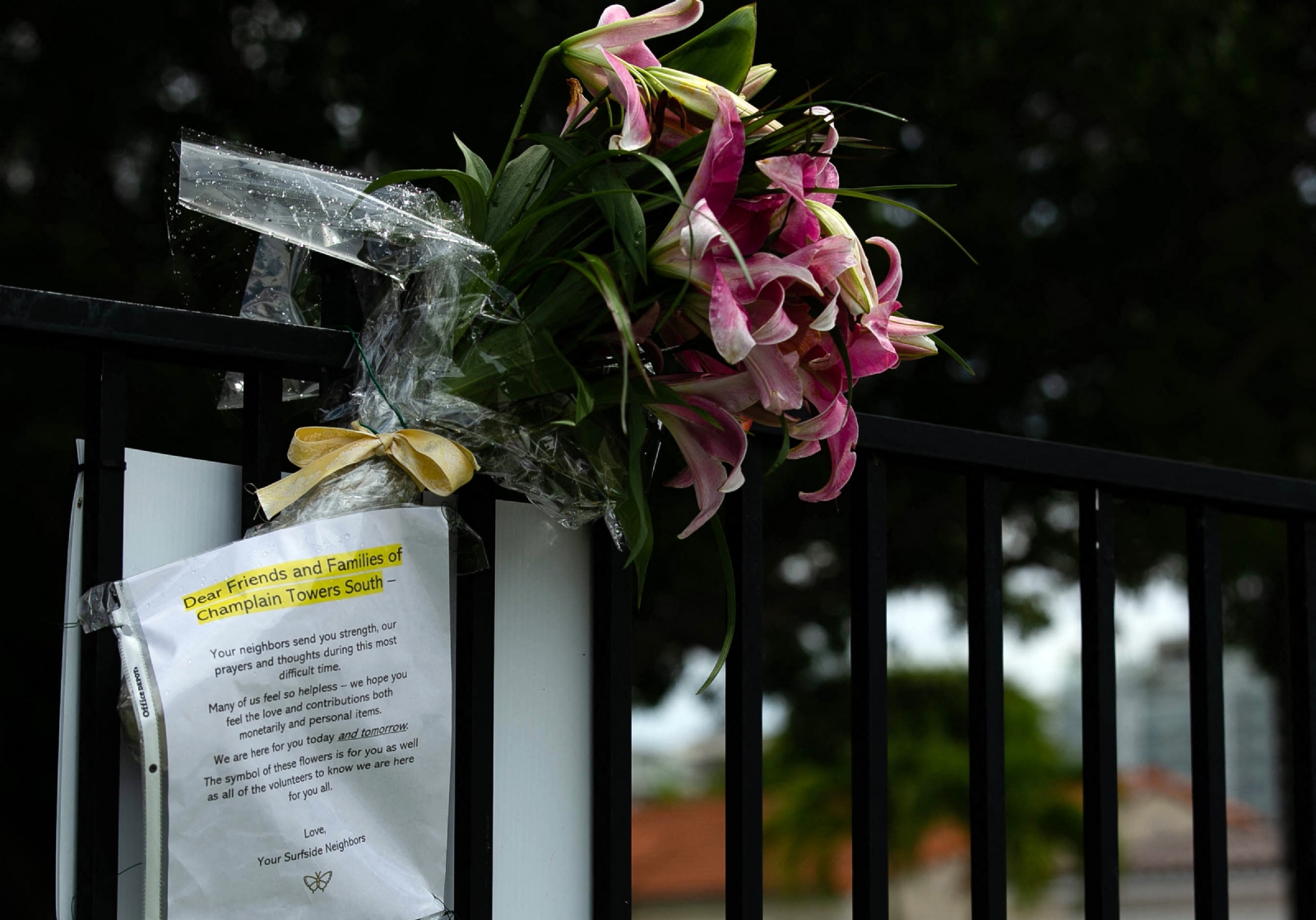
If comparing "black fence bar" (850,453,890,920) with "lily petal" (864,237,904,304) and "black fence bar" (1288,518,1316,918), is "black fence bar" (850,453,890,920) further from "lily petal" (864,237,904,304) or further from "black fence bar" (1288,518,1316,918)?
"black fence bar" (1288,518,1316,918)

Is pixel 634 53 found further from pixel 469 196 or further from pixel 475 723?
pixel 475 723

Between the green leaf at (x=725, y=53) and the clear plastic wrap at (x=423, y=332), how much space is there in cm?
23

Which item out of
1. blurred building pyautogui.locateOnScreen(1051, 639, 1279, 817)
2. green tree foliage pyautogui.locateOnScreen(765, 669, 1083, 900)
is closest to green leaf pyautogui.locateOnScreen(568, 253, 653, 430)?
green tree foliage pyautogui.locateOnScreen(765, 669, 1083, 900)

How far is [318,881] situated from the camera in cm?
97

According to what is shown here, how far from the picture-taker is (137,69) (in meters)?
4.05

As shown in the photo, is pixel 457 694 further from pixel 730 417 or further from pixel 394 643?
pixel 730 417

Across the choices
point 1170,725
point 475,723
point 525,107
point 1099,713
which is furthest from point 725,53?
point 1170,725

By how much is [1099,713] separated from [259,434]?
3.38 feet

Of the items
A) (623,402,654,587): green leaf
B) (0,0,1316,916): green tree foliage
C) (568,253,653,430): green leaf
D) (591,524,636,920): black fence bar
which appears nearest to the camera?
(568,253,653,430): green leaf

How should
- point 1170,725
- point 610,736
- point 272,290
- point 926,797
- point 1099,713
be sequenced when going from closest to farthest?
1. point 272,290
2. point 610,736
3. point 1099,713
4. point 926,797
5. point 1170,725

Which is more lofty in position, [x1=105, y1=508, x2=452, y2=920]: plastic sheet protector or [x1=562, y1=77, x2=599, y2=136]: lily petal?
[x1=562, y1=77, x2=599, y2=136]: lily petal

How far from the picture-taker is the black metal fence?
0.96 metres

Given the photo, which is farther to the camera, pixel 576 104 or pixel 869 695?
pixel 869 695

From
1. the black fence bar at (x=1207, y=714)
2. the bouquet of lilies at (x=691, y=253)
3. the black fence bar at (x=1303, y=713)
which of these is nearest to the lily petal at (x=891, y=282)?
the bouquet of lilies at (x=691, y=253)
